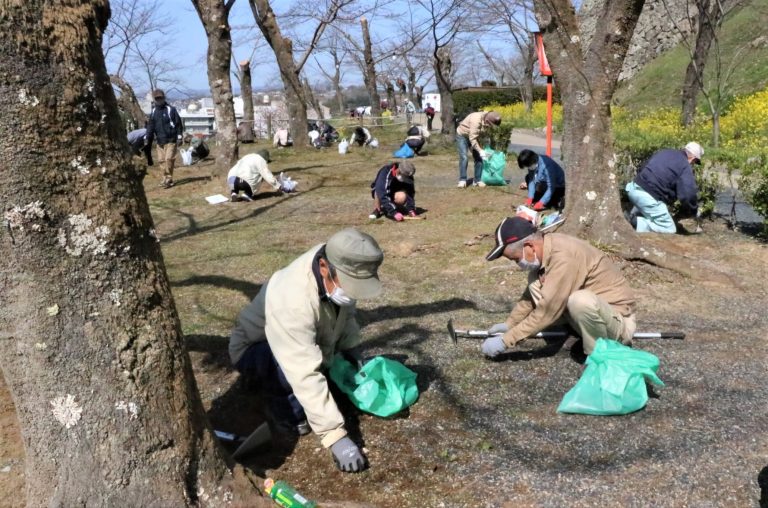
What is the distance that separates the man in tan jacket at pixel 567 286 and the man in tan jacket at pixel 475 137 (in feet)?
21.3

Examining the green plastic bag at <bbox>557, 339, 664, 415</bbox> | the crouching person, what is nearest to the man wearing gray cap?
the green plastic bag at <bbox>557, 339, 664, 415</bbox>

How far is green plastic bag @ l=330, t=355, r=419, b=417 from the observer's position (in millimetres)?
3025

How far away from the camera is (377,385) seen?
305cm

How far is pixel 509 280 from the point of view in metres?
5.30

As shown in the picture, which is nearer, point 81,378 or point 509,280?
point 81,378

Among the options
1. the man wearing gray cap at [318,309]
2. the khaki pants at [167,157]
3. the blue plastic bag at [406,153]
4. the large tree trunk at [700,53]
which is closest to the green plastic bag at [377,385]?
the man wearing gray cap at [318,309]

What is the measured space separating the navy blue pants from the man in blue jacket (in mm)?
5250

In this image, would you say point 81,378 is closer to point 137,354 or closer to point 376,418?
point 137,354

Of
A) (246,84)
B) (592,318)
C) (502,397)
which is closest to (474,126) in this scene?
(592,318)

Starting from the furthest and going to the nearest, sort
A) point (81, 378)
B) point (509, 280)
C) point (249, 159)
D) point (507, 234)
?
1. point (249, 159)
2. point (509, 280)
3. point (507, 234)
4. point (81, 378)

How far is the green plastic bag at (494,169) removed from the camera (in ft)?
32.3

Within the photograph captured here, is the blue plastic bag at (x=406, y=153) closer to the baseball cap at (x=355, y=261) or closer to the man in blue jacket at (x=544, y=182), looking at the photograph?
the man in blue jacket at (x=544, y=182)

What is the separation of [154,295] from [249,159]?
7.55 meters

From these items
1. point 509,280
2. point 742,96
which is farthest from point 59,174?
point 742,96
